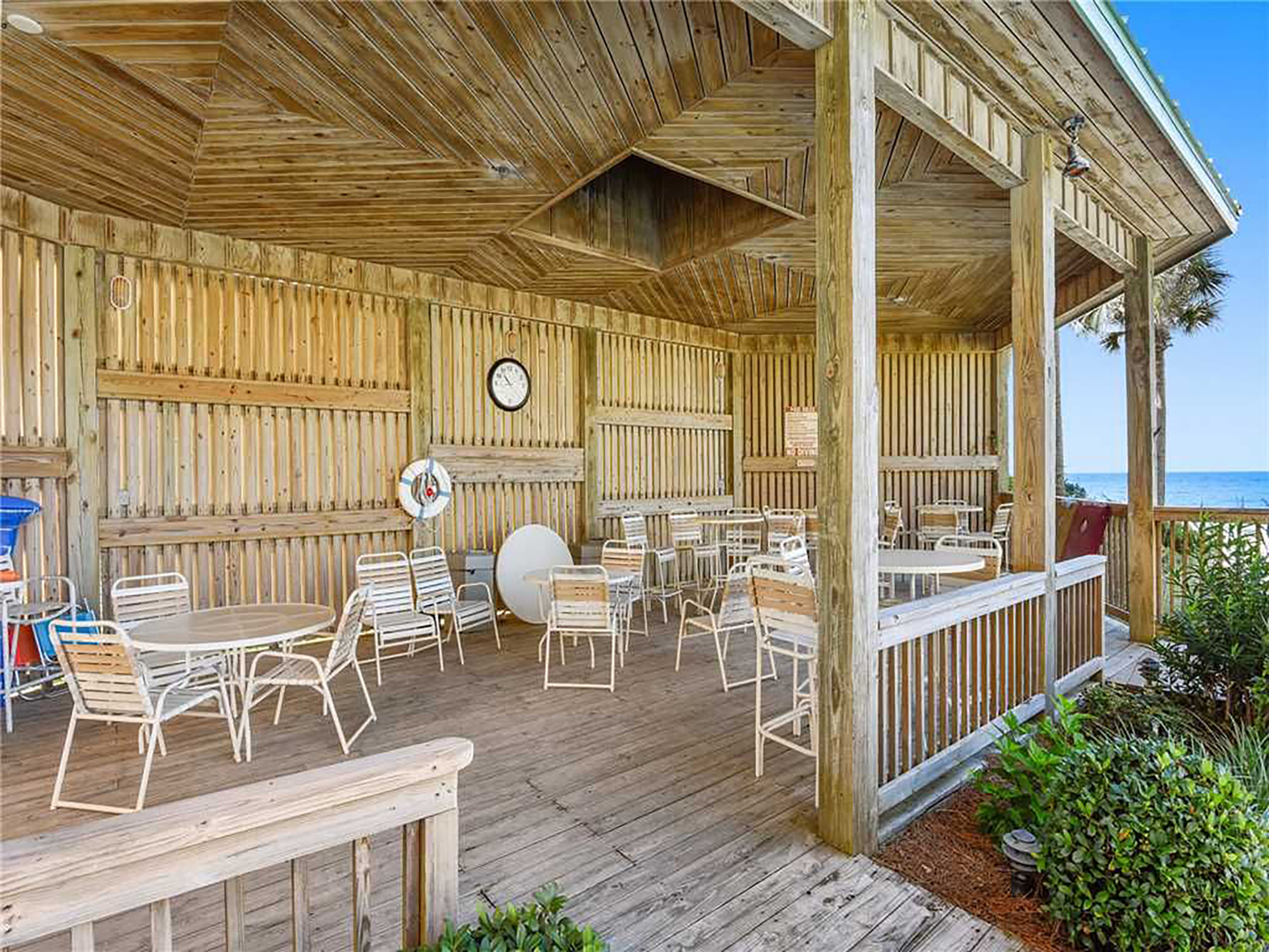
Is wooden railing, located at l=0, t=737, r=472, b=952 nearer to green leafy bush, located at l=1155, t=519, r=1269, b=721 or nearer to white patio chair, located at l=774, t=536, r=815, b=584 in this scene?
white patio chair, located at l=774, t=536, r=815, b=584

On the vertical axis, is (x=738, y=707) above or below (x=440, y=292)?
below

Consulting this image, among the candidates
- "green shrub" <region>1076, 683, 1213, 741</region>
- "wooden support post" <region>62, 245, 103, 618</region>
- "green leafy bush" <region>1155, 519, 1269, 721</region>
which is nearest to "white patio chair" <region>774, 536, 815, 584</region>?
"green shrub" <region>1076, 683, 1213, 741</region>

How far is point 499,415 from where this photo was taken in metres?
6.88

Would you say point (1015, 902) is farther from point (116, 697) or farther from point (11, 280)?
point (11, 280)

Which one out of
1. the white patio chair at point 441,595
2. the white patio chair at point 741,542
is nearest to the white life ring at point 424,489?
the white patio chair at point 441,595

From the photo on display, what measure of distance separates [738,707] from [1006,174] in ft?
12.0

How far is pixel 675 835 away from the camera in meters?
2.57

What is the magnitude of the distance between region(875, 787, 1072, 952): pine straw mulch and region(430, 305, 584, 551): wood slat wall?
16.1 ft

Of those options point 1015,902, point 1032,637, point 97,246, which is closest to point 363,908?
point 1015,902

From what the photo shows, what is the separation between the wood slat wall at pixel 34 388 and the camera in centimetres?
427

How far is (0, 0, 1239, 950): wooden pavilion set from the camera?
2613 mm

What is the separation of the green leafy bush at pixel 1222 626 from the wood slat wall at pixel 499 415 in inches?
214

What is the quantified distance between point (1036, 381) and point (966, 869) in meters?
2.76

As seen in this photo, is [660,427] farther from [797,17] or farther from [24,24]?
[24,24]
